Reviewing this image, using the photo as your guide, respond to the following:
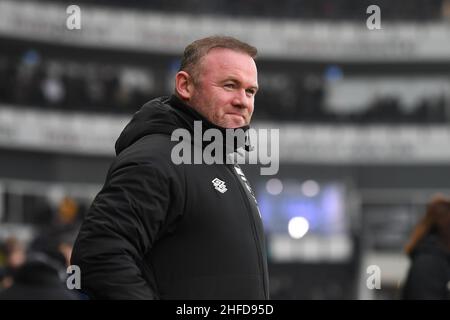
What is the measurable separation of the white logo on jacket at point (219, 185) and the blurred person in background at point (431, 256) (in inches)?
115

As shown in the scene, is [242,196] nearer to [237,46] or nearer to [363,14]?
[237,46]

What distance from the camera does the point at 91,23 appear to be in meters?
33.7

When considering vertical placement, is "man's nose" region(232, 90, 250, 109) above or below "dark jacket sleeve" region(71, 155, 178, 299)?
above

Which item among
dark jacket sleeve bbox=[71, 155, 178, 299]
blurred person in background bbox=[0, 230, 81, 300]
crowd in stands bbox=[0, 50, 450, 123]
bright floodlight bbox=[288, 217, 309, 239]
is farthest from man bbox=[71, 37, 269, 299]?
bright floodlight bbox=[288, 217, 309, 239]

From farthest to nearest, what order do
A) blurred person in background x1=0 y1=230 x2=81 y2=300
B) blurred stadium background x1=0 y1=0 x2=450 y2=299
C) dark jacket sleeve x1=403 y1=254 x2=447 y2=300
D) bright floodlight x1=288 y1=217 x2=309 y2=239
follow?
bright floodlight x1=288 y1=217 x2=309 y2=239 < blurred stadium background x1=0 y1=0 x2=450 y2=299 < dark jacket sleeve x1=403 y1=254 x2=447 y2=300 < blurred person in background x1=0 y1=230 x2=81 y2=300

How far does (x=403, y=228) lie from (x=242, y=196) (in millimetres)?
30539

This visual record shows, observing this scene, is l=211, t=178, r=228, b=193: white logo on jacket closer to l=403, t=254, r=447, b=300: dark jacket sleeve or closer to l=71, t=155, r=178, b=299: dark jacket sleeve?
l=71, t=155, r=178, b=299: dark jacket sleeve

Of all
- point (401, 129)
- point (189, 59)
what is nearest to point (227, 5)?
point (401, 129)

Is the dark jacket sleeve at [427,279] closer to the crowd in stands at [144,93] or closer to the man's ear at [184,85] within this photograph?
the man's ear at [184,85]

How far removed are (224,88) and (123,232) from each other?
0.70 metres

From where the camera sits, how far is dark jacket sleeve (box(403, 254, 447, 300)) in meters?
6.19

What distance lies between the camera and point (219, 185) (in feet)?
11.6

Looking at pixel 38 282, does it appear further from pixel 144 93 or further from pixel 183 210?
pixel 144 93
